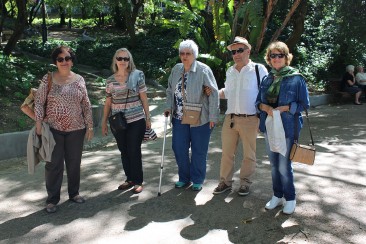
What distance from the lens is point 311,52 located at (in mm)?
17125

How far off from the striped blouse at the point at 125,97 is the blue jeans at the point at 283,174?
1.60 meters

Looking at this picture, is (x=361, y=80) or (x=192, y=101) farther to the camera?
(x=361, y=80)

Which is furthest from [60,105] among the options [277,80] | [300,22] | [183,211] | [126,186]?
[300,22]

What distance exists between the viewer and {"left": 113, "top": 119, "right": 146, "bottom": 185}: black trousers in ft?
17.1

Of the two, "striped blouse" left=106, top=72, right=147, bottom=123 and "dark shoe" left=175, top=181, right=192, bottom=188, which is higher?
"striped blouse" left=106, top=72, right=147, bottom=123

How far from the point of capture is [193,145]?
5.25 m

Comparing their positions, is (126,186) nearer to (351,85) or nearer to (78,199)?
(78,199)

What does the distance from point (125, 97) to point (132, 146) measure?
0.60 metres

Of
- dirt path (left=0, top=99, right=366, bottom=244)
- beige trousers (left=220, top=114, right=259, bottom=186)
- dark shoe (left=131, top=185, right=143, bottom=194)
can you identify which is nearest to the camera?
dirt path (left=0, top=99, right=366, bottom=244)

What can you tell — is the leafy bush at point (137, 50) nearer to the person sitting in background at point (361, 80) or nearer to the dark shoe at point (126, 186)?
the person sitting in background at point (361, 80)

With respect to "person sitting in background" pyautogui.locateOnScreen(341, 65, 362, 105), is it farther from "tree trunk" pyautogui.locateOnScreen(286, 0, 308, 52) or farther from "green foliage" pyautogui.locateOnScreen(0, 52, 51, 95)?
"green foliage" pyautogui.locateOnScreen(0, 52, 51, 95)

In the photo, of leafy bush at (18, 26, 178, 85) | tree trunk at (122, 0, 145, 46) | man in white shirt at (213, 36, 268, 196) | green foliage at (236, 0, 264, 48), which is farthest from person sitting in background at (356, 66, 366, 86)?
man in white shirt at (213, 36, 268, 196)

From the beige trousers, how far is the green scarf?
514 millimetres

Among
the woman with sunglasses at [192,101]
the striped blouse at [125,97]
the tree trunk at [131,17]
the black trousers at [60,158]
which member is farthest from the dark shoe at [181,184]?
the tree trunk at [131,17]
